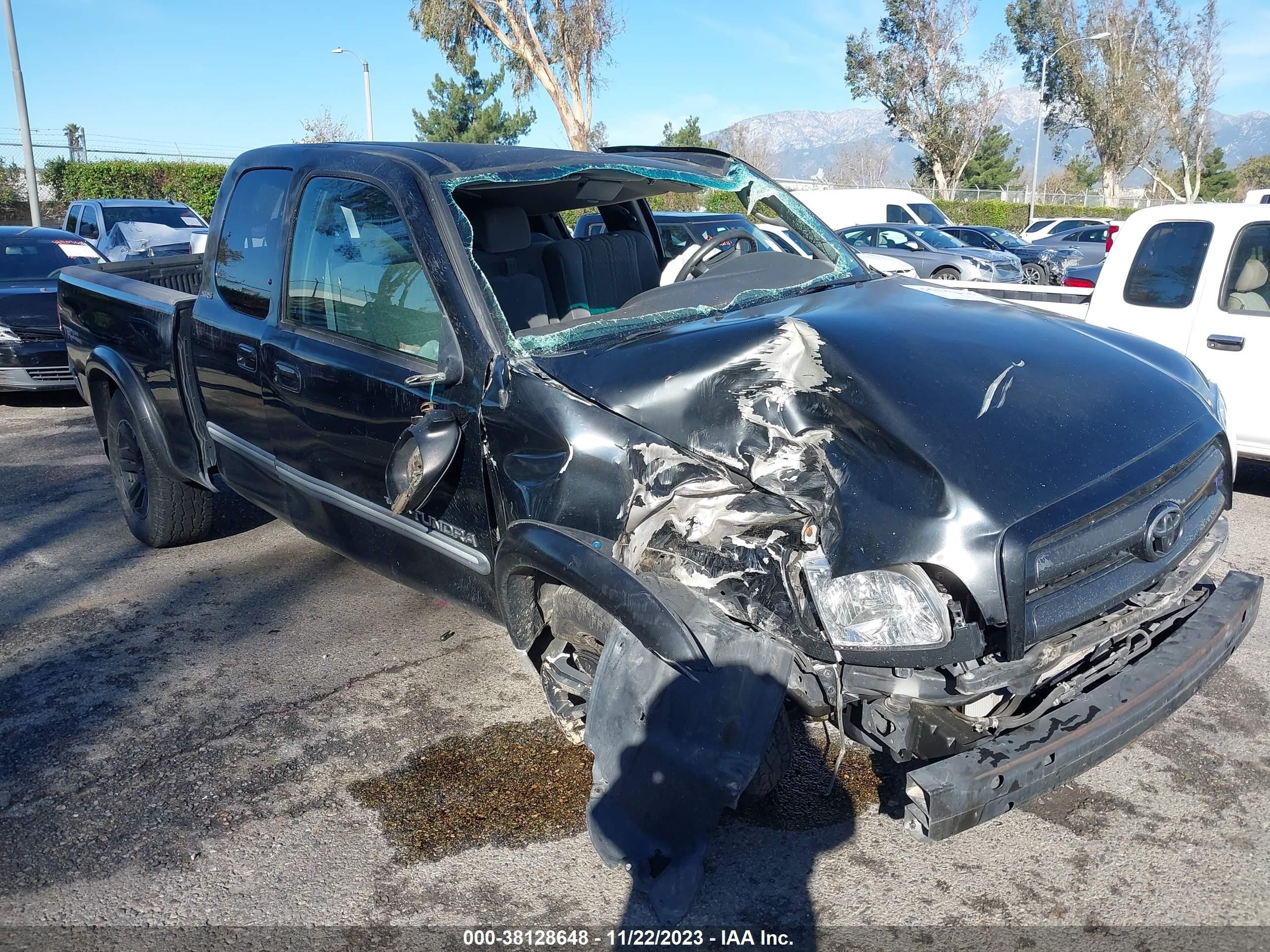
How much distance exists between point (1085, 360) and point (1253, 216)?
3633mm

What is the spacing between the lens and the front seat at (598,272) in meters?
3.83

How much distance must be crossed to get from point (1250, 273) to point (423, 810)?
5211mm

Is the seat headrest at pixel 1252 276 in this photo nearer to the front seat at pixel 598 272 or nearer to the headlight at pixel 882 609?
the front seat at pixel 598 272

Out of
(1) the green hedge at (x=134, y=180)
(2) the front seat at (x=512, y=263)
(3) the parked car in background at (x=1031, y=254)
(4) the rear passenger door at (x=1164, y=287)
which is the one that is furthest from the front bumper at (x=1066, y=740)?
(1) the green hedge at (x=134, y=180)

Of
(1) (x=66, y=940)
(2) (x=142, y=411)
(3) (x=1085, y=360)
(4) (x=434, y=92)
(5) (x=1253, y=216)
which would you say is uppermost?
(4) (x=434, y=92)

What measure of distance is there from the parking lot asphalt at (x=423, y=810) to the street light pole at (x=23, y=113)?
18.1m

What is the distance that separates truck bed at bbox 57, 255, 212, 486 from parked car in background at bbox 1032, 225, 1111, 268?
1955 cm

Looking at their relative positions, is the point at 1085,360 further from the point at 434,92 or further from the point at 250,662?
the point at 434,92

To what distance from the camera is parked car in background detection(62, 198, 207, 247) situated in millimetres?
15758

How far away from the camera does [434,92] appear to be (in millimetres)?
41875

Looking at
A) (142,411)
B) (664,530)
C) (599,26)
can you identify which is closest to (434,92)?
(599,26)

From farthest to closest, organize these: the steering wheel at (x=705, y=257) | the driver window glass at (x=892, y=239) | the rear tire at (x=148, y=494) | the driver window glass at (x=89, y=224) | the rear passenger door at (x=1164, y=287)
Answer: the driver window glass at (x=892, y=239) → the driver window glass at (x=89, y=224) → the rear passenger door at (x=1164, y=287) → the rear tire at (x=148, y=494) → the steering wheel at (x=705, y=257)

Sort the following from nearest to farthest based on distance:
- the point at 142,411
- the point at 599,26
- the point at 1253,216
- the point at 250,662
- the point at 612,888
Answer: the point at 612,888 → the point at 250,662 → the point at 142,411 → the point at 1253,216 → the point at 599,26

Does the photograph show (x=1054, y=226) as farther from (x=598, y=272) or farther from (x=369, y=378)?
(x=369, y=378)
